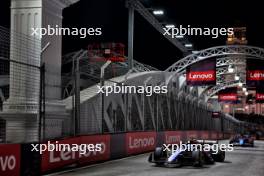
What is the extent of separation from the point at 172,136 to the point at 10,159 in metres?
18.4

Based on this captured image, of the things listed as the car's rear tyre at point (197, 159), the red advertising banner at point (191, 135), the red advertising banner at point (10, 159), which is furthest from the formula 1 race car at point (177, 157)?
the red advertising banner at point (191, 135)

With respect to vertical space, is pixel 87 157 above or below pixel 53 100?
below

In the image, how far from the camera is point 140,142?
21.7 m

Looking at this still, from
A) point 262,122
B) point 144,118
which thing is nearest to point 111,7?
point 144,118

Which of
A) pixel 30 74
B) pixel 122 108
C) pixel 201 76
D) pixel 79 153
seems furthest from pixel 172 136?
pixel 30 74

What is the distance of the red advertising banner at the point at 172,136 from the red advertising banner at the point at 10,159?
16.1 meters

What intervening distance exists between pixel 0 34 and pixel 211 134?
1686 inches

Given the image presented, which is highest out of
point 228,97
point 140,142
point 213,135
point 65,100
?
point 228,97

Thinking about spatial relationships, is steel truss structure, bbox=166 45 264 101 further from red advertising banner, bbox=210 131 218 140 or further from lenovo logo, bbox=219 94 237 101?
red advertising banner, bbox=210 131 218 140

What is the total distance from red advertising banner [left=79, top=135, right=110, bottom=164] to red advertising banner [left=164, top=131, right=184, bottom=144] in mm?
9942

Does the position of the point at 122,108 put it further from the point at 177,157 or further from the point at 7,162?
the point at 7,162

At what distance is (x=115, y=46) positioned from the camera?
1184 inches

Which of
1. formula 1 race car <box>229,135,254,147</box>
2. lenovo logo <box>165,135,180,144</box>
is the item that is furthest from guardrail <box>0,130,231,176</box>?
formula 1 race car <box>229,135,254,147</box>

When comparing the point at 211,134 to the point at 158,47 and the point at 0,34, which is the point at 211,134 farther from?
the point at 0,34
